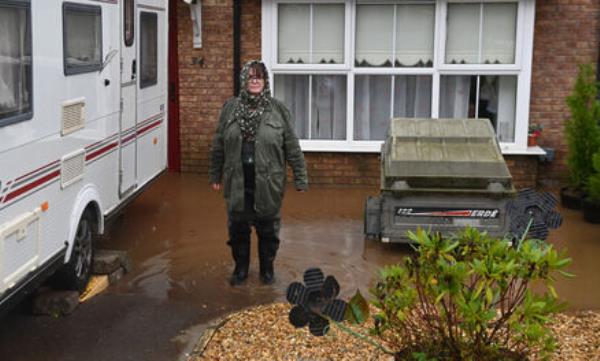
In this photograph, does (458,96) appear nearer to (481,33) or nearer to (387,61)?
(481,33)

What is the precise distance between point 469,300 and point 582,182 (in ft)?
20.2

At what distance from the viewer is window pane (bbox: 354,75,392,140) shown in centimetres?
1137

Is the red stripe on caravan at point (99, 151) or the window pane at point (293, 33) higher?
the window pane at point (293, 33)

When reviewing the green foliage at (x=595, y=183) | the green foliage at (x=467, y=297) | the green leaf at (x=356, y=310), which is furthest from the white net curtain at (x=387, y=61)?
the green leaf at (x=356, y=310)

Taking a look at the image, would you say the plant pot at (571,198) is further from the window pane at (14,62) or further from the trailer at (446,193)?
the window pane at (14,62)

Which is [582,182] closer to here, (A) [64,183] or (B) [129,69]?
(B) [129,69]

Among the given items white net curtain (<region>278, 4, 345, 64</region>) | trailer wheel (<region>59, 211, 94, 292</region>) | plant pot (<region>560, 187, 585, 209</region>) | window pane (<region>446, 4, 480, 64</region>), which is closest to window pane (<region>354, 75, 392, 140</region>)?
white net curtain (<region>278, 4, 345, 64</region>)

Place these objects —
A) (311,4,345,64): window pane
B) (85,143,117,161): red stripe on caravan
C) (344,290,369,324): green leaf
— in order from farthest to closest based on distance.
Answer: (311,4,345,64): window pane < (85,143,117,161): red stripe on caravan < (344,290,369,324): green leaf

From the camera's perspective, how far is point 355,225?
31.4ft

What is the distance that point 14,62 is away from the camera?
565 centimetres

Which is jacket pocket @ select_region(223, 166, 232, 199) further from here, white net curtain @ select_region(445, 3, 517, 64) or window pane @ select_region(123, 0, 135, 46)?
white net curtain @ select_region(445, 3, 517, 64)

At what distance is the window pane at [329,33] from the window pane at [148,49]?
2.56 metres

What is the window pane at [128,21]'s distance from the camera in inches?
319

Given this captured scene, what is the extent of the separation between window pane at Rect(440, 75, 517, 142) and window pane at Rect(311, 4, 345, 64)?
133 centimetres
